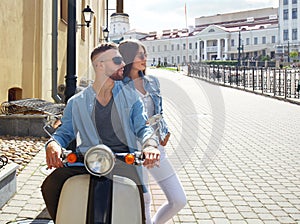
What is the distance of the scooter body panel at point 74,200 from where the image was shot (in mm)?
2449

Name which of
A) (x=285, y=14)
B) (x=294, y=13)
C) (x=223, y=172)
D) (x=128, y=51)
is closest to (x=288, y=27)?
(x=285, y=14)

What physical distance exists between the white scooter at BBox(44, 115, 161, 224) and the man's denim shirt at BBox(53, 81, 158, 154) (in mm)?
230

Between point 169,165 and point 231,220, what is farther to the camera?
point 231,220

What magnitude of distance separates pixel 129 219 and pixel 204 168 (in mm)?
4264

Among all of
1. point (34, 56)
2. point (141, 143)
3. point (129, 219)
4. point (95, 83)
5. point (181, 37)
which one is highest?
point (181, 37)

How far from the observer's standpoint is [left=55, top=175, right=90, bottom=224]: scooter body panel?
2.45m

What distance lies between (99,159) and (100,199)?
0.95 feet

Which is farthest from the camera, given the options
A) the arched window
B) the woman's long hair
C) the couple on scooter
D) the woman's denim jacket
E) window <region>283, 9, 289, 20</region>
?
window <region>283, 9, 289, 20</region>

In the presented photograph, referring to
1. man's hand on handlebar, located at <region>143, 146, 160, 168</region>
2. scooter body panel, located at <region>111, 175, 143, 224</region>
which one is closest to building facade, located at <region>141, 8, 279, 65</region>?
scooter body panel, located at <region>111, 175, 143, 224</region>

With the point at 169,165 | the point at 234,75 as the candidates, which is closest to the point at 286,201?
the point at 169,165

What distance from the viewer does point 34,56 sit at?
1076cm

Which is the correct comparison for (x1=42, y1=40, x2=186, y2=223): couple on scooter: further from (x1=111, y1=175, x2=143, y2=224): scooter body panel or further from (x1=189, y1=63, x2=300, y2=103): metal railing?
(x1=189, y1=63, x2=300, y2=103): metal railing

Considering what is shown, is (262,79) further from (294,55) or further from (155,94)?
(294,55)

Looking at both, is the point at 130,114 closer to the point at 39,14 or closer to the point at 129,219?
the point at 129,219
